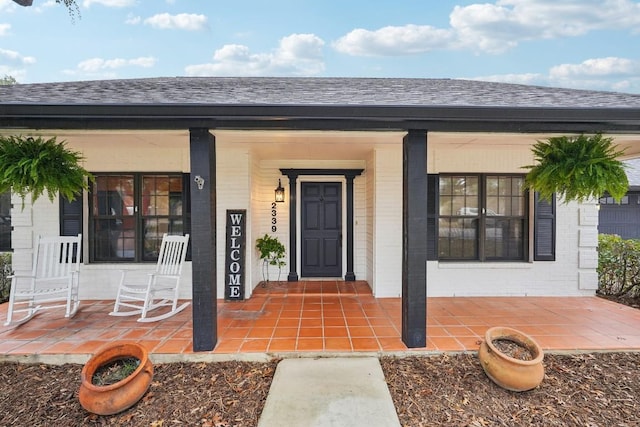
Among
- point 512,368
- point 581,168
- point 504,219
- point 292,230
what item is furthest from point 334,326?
point 504,219

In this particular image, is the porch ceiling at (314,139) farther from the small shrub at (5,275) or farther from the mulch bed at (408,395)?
the small shrub at (5,275)

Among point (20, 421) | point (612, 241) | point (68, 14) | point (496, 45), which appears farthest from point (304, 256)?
point (496, 45)

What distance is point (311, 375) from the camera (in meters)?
2.63

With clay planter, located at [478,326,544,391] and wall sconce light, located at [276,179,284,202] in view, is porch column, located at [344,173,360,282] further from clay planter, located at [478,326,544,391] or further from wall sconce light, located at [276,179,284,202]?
Answer: clay planter, located at [478,326,544,391]

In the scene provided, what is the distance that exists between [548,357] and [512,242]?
2407mm

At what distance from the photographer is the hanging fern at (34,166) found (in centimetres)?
275

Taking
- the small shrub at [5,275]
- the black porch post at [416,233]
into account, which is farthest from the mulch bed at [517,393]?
the small shrub at [5,275]

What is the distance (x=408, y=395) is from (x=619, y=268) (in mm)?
4650

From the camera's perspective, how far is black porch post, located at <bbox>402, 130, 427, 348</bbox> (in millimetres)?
2988

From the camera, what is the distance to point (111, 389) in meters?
2.21

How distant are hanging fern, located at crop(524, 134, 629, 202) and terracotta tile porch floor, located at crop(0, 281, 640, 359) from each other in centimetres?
149

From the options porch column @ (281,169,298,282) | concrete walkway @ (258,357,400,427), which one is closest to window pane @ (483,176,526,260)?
porch column @ (281,169,298,282)

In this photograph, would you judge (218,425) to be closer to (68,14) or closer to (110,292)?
(110,292)

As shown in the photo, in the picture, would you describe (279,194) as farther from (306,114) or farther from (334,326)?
(306,114)
